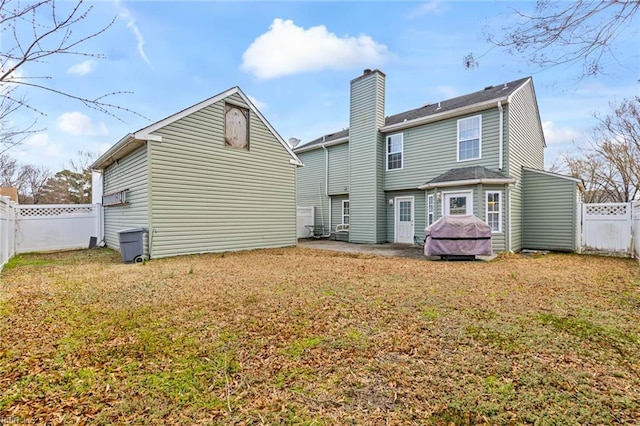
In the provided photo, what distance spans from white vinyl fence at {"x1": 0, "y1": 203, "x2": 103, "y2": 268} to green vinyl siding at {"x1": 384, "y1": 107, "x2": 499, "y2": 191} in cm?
1214

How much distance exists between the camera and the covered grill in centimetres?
876

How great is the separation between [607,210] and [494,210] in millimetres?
3622

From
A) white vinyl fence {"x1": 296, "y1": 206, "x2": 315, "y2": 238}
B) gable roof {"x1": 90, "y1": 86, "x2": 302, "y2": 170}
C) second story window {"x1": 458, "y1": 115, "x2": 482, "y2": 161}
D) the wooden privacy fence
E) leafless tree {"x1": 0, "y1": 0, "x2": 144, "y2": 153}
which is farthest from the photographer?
white vinyl fence {"x1": 296, "y1": 206, "x2": 315, "y2": 238}

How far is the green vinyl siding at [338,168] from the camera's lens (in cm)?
1559

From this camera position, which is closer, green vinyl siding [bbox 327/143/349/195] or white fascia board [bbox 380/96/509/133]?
white fascia board [bbox 380/96/509/133]

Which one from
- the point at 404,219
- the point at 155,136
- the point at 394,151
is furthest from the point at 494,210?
the point at 155,136

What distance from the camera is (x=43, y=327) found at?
3.53 metres

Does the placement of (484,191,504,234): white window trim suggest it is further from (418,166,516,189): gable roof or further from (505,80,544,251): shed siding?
(505,80,544,251): shed siding

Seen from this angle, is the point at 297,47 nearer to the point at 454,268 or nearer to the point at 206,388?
the point at 454,268

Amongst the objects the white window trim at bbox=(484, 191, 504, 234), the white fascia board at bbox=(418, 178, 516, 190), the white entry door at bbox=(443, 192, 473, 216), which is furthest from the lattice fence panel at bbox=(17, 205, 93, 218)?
the white window trim at bbox=(484, 191, 504, 234)

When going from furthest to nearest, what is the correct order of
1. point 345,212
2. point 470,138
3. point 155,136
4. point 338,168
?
1. point 345,212
2. point 338,168
3. point 470,138
4. point 155,136

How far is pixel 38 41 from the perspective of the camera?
2.04m

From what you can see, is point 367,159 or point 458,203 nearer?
point 458,203

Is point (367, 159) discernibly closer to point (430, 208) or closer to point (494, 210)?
point (430, 208)
